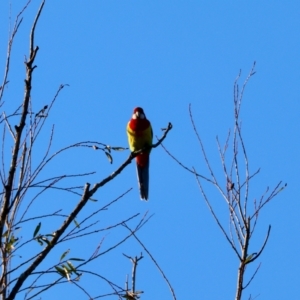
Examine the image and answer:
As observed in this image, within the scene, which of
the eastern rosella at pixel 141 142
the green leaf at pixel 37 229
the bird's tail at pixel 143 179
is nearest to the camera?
the green leaf at pixel 37 229

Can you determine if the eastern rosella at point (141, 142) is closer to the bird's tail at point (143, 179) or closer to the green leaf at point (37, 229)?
the bird's tail at point (143, 179)

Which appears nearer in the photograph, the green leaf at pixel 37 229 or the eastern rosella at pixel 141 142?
the green leaf at pixel 37 229

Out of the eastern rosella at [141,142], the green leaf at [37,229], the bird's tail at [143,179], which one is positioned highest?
Result: the eastern rosella at [141,142]

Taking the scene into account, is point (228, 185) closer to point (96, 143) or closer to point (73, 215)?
point (96, 143)

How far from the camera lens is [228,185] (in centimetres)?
336

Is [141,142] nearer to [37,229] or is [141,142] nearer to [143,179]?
[143,179]

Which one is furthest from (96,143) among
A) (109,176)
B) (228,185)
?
(228,185)

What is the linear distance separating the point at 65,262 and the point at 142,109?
4048mm

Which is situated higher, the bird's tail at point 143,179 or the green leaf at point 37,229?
the bird's tail at point 143,179

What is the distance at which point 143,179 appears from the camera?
5.98 metres

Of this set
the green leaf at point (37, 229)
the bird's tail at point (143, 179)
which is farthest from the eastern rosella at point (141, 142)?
the green leaf at point (37, 229)

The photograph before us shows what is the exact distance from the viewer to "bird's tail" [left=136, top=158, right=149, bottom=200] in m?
5.83

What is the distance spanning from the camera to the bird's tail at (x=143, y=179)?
5.83 metres

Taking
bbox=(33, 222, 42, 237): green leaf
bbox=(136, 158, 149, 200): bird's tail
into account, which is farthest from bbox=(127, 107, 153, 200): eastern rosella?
Result: bbox=(33, 222, 42, 237): green leaf
